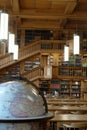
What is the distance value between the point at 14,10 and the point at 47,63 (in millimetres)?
6450

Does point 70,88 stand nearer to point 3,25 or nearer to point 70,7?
point 70,7

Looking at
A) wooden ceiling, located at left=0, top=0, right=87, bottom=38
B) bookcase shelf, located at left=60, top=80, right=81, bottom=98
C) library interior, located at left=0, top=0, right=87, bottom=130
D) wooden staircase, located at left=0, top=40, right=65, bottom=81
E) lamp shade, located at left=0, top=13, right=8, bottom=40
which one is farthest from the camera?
bookcase shelf, located at left=60, top=80, right=81, bottom=98

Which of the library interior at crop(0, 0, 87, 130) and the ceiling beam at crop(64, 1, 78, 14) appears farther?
the library interior at crop(0, 0, 87, 130)

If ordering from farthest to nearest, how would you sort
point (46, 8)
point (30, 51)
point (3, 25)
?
point (30, 51) → point (46, 8) → point (3, 25)

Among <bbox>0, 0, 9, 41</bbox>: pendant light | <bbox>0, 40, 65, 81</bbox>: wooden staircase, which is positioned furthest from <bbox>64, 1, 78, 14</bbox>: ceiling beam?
<bbox>0, 40, 65, 81</bbox>: wooden staircase

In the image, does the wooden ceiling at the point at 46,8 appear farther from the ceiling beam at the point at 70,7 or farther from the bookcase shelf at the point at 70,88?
the bookcase shelf at the point at 70,88

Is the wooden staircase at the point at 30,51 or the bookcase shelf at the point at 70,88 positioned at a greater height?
the wooden staircase at the point at 30,51

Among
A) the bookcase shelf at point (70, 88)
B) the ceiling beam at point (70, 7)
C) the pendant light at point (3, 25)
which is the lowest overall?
the bookcase shelf at point (70, 88)

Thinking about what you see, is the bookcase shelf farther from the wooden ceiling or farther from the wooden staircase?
the wooden ceiling

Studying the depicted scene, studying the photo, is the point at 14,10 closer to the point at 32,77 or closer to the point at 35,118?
the point at 32,77

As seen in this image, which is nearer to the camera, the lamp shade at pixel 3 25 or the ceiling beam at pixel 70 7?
the lamp shade at pixel 3 25

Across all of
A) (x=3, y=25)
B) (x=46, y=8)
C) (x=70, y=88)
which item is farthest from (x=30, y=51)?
(x=3, y=25)

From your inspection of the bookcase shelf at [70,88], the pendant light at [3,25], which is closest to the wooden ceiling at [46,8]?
the pendant light at [3,25]

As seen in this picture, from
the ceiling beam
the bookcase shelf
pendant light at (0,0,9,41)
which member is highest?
the ceiling beam
